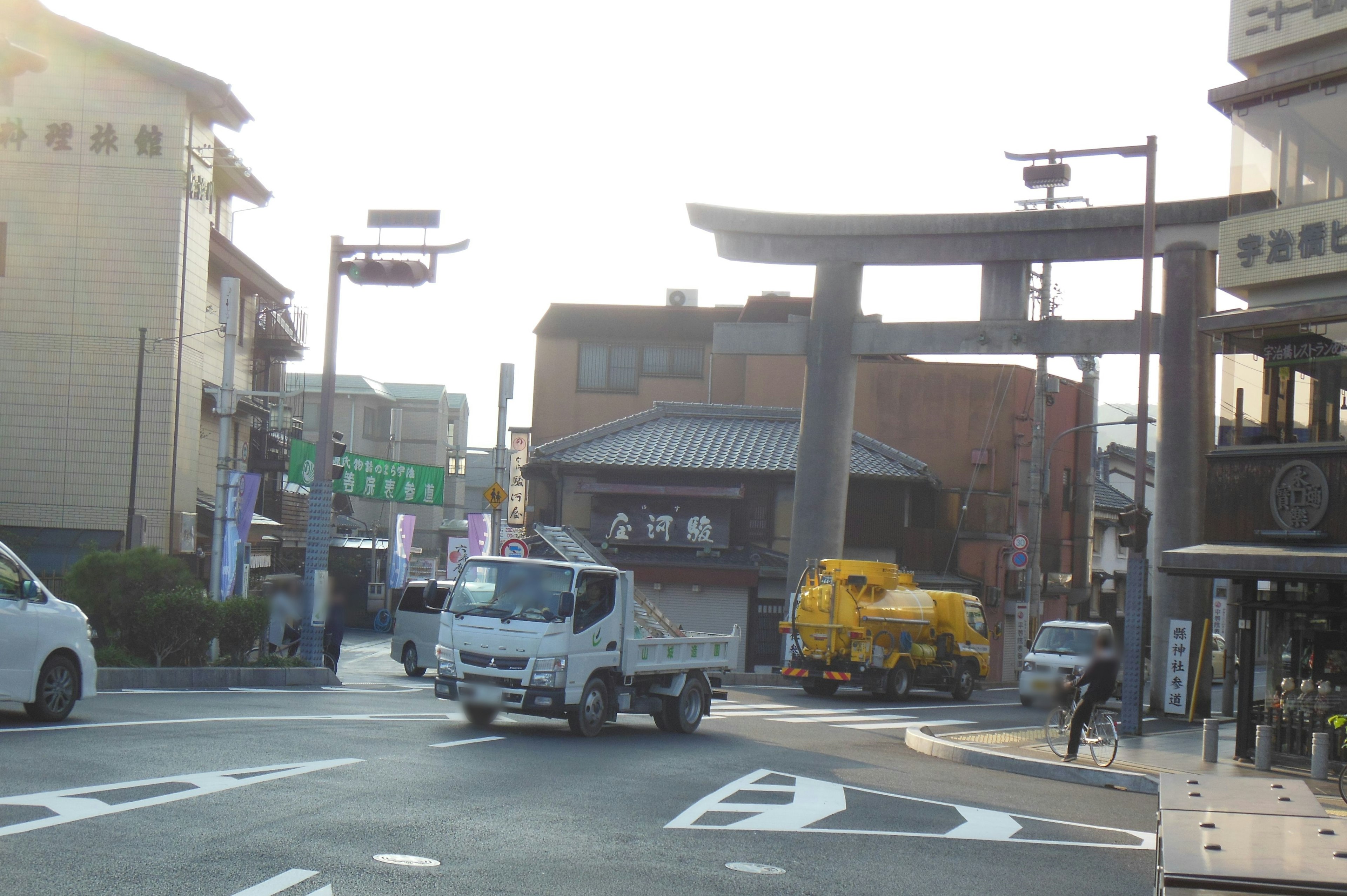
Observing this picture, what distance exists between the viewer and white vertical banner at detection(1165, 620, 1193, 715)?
2445cm

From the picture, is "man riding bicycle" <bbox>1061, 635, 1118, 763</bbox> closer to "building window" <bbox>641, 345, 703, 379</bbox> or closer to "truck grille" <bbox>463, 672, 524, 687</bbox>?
"truck grille" <bbox>463, 672, 524, 687</bbox>

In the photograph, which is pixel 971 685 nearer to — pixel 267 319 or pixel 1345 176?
pixel 1345 176

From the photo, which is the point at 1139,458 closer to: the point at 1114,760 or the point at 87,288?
the point at 1114,760

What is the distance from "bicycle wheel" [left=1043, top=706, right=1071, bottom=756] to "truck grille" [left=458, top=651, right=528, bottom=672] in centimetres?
739

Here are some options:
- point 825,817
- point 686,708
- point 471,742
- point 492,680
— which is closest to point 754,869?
point 825,817

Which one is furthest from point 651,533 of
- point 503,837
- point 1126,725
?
point 503,837

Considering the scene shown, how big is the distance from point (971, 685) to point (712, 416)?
14879 millimetres

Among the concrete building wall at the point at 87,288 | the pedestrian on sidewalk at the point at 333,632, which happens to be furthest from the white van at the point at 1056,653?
the concrete building wall at the point at 87,288

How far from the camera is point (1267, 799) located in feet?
15.6

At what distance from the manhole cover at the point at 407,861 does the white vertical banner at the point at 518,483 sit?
2833cm

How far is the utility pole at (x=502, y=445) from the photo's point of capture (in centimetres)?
2800

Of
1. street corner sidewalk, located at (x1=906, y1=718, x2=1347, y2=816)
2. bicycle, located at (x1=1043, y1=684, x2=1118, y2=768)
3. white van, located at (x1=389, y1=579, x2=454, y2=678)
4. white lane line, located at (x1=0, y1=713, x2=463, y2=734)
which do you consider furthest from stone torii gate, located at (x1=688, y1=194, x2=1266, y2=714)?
white lane line, located at (x1=0, y1=713, x2=463, y2=734)

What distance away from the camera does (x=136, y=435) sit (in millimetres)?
29609

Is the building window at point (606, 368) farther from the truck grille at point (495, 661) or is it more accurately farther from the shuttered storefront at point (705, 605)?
the truck grille at point (495, 661)
